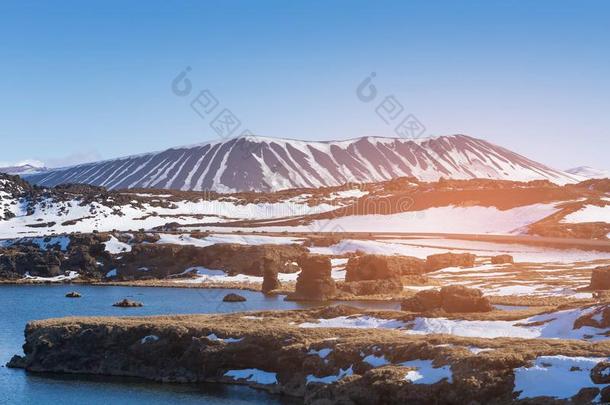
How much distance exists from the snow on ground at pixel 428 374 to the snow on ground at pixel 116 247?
69986 mm

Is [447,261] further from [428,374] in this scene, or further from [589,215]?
[428,374]

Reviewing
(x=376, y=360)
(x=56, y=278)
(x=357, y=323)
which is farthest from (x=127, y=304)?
(x=376, y=360)

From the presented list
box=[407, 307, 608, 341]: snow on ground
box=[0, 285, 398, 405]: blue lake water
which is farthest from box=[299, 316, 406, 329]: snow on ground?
box=[0, 285, 398, 405]: blue lake water

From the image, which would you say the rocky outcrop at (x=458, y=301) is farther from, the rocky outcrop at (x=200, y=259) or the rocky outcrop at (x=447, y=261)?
the rocky outcrop at (x=200, y=259)

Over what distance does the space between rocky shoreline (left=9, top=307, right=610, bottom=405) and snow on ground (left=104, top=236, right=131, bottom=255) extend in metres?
52.0

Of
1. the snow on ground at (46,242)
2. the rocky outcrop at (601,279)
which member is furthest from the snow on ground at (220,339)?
the snow on ground at (46,242)

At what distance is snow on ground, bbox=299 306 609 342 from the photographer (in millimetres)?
37219

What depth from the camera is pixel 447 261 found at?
8925 cm

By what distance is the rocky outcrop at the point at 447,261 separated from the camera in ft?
290

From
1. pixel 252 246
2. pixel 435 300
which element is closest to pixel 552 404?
pixel 435 300

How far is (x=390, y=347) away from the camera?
3394 cm

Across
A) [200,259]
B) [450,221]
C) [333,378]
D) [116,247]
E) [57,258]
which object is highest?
[450,221]

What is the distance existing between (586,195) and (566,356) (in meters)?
119

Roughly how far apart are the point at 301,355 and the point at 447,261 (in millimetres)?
55835
